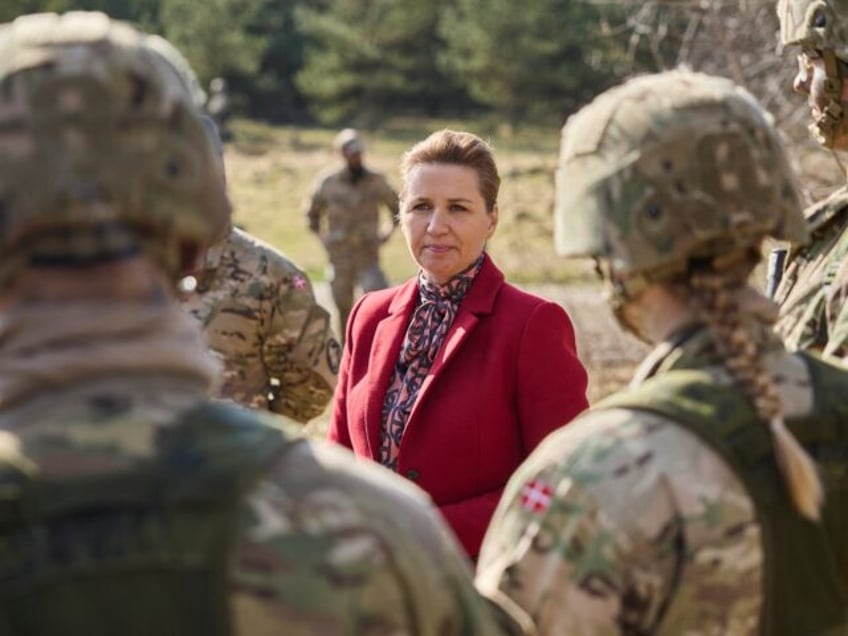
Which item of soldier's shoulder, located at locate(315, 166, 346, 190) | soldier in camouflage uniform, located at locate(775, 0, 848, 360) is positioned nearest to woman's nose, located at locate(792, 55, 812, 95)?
soldier in camouflage uniform, located at locate(775, 0, 848, 360)

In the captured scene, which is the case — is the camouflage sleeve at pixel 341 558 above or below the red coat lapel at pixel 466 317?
above

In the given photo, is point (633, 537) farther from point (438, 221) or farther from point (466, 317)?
point (438, 221)

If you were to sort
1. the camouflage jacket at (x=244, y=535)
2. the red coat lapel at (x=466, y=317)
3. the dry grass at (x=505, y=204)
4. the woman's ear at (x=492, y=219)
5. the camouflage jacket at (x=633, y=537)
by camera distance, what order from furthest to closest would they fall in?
the dry grass at (x=505, y=204), the woman's ear at (x=492, y=219), the red coat lapel at (x=466, y=317), the camouflage jacket at (x=633, y=537), the camouflage jacket at (x=244, y=535)

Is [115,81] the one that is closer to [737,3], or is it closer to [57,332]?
[57,332]

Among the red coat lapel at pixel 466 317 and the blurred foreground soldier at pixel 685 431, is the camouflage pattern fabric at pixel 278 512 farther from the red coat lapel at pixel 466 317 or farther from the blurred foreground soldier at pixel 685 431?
the red coat lapel at pixel 466 317

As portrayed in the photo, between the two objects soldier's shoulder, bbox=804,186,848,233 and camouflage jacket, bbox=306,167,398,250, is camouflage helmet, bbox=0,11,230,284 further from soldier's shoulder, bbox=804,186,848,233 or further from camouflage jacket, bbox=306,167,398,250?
camouflage jacket, bbox=306,167,398,250

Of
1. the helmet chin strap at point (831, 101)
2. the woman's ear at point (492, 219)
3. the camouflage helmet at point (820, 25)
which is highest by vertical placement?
the camouflage helmet at point (820, 25)

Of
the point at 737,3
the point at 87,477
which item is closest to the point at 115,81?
the point at 87,477

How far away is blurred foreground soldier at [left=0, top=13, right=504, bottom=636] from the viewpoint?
2.29 m

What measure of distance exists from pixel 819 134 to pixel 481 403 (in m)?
1.21

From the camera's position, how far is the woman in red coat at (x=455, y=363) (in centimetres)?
466

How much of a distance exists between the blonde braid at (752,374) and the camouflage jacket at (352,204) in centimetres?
1339

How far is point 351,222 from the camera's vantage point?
16406 mm

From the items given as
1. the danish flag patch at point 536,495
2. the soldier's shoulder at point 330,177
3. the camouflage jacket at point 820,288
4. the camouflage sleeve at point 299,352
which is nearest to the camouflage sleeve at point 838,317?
the camouflage jacket at point 820,288
